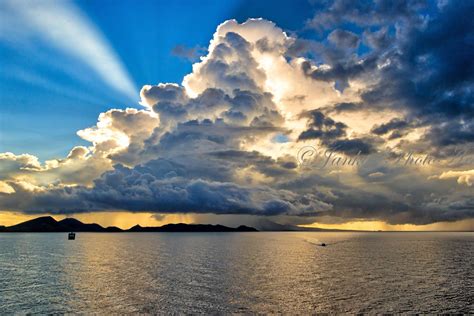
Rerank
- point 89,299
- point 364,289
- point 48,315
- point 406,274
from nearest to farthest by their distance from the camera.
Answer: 1. point 48,315
2. point 89,299
3. point 364,289
4. point 406,274

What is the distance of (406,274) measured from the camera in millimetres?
104500

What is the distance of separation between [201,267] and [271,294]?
165ft

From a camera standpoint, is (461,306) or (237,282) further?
(237,282)

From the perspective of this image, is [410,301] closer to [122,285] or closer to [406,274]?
[406,274]

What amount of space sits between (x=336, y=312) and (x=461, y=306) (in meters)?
23.8

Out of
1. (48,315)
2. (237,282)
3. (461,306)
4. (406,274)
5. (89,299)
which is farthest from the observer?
(406,274)

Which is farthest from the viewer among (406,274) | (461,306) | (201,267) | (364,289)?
(201,267)

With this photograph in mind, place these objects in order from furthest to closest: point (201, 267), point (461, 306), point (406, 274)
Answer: point (201, 267), point (406, 274), point (461, 306)

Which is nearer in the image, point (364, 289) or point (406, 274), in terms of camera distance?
point (364, 289)

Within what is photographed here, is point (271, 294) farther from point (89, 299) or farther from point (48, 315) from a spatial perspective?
point (48, 315)

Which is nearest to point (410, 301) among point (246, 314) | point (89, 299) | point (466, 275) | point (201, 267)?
point (246, 314)

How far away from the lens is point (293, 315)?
198 feet

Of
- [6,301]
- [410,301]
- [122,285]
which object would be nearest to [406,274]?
[410,301]

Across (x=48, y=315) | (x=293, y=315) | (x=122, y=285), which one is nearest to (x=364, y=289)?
(x=293, y=315)
